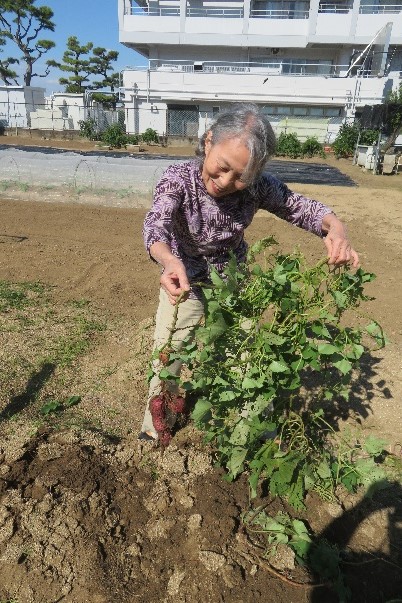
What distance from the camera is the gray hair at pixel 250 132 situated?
1.71 metres

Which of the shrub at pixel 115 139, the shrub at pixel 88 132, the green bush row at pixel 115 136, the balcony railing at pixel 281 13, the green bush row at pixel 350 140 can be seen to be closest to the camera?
the green bush row at pixel 350 140

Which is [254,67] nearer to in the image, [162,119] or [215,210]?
[162,119]

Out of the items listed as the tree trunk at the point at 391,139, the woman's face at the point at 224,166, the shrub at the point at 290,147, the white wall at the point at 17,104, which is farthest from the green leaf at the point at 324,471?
the white wall at the point at 17,104

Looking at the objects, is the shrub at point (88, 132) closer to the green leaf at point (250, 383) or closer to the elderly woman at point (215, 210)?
the elderly woman at point (215, 210)

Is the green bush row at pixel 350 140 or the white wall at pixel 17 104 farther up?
the white wall at pixel 17 104

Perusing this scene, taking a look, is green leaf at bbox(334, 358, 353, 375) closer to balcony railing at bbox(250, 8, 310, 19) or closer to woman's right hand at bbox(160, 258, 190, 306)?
woman's right hand at bbox(160, 258, 190, 306)

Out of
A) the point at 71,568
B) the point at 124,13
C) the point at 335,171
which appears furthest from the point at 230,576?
the point at 124,13

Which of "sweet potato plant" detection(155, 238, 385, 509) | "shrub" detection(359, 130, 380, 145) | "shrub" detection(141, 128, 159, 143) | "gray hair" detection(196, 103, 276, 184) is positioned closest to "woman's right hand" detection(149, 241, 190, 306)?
"sweet potato plant" detection(155, 238, 385, 509)

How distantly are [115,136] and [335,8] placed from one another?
59.6 feet

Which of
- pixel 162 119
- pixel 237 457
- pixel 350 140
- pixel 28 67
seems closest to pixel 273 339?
pixel 237 457

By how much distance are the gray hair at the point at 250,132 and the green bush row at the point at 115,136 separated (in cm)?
2094

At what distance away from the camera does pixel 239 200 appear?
2090mm

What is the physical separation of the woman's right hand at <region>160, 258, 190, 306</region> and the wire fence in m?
23.0

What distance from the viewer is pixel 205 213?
2.06 metres
